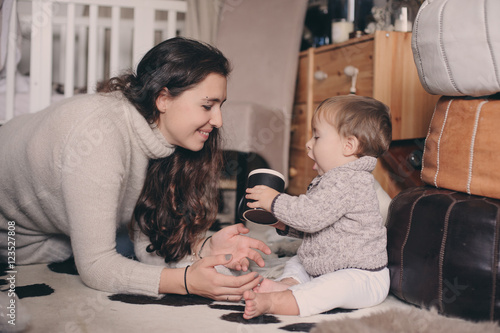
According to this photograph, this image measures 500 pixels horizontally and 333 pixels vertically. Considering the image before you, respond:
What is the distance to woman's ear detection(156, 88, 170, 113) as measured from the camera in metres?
1.17

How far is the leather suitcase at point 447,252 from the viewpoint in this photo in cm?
93

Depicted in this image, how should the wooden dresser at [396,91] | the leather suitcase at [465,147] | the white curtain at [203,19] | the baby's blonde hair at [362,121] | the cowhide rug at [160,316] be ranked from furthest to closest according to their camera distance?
the white curtain at [203,19]
the wooden dresser at [396,91]
the baby's blonde hair at [362,121]
the leather suitcase at [465,147]
the cowhide rug at [160,316]

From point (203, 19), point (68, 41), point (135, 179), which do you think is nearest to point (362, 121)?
→ point (135, 179)

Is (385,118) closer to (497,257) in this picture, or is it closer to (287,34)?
(497,257)

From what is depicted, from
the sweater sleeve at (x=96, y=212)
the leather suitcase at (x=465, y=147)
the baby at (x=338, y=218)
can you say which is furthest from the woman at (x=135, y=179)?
the leather suitcase at (x=465, y=147)

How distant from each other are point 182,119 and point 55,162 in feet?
1.04

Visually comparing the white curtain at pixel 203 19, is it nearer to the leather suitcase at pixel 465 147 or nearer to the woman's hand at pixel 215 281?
the leather suitcase at pixel 465 147

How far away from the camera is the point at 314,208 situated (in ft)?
3.53

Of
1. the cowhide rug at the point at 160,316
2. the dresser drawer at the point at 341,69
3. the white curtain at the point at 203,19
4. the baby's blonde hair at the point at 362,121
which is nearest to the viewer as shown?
the cowhide rug at the point at 160,316

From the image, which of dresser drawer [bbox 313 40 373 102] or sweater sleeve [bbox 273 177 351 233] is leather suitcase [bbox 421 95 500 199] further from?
dresser drawer [bbox 313 40 373 102]

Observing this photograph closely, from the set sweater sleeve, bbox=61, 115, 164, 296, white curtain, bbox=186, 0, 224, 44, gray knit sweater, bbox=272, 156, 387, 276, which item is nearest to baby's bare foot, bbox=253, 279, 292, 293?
gray knit sweater, bbox=272, 156, 387, 276

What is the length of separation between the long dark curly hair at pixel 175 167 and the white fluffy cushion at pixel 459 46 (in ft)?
1.64

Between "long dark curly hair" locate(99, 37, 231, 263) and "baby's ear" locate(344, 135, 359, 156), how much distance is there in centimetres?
36

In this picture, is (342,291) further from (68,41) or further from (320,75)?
(68,41)
